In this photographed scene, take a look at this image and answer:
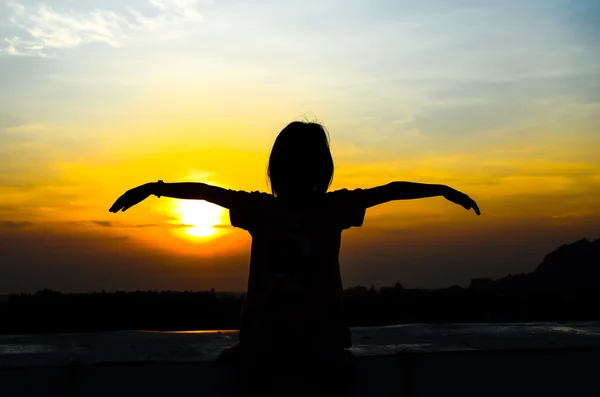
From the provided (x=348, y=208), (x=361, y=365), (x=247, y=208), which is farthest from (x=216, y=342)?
(x=348, y=208)

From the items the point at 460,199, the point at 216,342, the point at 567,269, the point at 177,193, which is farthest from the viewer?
the point at 567,269

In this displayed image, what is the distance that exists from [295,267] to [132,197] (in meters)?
0.95

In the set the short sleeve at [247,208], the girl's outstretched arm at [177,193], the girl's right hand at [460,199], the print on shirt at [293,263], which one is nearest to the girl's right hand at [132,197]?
the girl's outstretched arm at [177,193]

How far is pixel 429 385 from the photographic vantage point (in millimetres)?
4090

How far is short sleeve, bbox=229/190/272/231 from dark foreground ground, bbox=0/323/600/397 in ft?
2.65

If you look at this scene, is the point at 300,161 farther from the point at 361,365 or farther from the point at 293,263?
the point at 361,365

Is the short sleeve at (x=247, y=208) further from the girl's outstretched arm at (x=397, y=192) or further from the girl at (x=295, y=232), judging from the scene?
the girl's outstretched arm at (x=397, y=192)

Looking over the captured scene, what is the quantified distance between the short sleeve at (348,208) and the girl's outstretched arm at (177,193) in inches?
21.5

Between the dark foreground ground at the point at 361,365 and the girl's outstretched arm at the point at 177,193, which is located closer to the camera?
the girl's outstretched arm at the point at 177,193

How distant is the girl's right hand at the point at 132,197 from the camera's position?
3.55 m

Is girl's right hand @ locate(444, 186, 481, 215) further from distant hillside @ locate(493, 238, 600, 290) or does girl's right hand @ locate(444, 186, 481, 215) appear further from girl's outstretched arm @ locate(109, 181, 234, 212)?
distant hillside @ locate(493, 238, 600, 290)

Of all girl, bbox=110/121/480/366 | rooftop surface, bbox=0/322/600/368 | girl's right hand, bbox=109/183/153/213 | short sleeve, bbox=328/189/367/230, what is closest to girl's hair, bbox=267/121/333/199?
girl, bbox=110/121/480/366

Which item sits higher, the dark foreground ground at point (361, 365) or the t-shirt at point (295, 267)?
the t-shirt at point (295, 267)

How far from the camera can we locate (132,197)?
359cm
